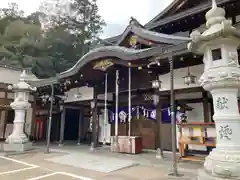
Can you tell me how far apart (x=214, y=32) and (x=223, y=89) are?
4.14ft

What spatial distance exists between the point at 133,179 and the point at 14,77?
13.5m

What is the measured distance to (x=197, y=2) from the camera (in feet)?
34.0

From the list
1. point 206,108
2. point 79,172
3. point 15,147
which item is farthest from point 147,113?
point 15,147

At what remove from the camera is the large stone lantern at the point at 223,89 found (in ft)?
13.7

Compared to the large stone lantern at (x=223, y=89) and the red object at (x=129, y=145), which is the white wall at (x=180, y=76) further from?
the large stone lantern at (x=223, y=89)

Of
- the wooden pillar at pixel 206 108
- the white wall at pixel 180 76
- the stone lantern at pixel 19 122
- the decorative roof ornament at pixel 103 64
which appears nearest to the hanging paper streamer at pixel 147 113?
the wooden pillar at pixel 206 108

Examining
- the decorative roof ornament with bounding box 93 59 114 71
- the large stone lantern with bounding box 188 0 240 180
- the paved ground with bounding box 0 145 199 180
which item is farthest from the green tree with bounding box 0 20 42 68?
Result: the large stone lantern with bounding box 188 0 240 180

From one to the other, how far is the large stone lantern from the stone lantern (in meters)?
9.33

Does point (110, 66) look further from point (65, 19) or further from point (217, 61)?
point (65, 19)

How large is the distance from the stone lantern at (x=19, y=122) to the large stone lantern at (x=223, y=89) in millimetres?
9327

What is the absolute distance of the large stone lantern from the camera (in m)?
4.17

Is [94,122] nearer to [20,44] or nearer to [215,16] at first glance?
[215,16]

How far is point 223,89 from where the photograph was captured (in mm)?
4508

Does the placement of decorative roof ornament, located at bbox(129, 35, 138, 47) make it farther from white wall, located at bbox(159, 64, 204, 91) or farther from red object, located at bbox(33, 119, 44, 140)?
red object, located at bbox(33, 119, 44, 140)
